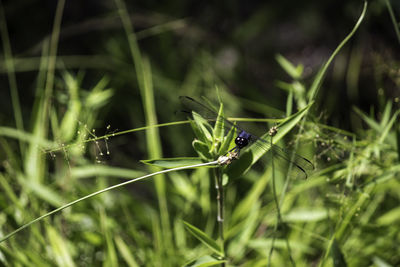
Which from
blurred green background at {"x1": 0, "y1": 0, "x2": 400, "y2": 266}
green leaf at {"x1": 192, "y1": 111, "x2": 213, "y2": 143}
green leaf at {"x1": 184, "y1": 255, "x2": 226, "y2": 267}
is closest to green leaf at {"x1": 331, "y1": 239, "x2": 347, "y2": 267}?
blurred green background at {"x1": 0, "y1": 0, "x2": 400, "y2": 266}

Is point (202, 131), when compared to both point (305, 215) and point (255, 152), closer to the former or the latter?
point (255, 152)

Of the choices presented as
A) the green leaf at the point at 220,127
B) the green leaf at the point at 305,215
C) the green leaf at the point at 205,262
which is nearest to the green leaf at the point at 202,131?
the green leaf at the point at 220,127

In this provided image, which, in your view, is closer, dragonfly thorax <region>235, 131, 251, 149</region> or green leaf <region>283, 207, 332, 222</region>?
dragonfly thorax <region>235, 131, 251, 149</region>

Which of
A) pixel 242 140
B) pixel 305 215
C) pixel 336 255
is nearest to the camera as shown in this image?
pixel 242 140

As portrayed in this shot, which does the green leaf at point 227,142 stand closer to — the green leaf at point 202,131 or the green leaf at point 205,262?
the green leaf at point 202,131

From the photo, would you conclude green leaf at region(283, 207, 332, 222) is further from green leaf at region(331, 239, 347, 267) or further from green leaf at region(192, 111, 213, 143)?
green leaf at region(192, 111, 213, 143)

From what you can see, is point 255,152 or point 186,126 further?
point 186,126

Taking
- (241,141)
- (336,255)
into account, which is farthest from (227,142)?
(336,255)

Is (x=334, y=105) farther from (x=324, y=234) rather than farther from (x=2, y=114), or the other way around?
(x=2, y=114)
